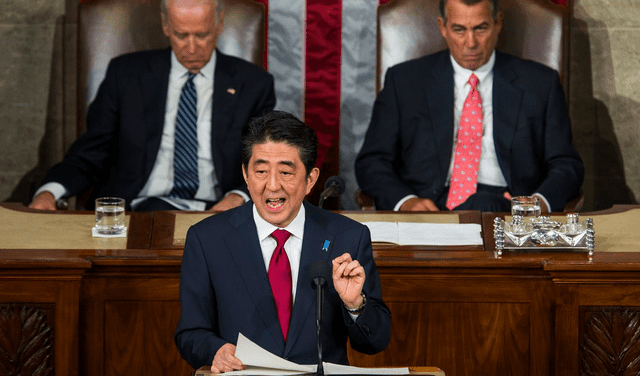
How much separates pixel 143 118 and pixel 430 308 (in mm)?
1830

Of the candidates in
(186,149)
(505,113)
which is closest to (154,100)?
(186,149)

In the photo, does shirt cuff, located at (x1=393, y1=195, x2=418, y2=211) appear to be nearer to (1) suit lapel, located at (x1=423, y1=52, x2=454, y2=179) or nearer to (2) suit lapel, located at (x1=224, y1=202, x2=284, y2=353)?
(1) suit lapel, located at (x1=423, y1=52, x2=454, y2=179)

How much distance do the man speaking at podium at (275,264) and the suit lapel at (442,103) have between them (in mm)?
1943

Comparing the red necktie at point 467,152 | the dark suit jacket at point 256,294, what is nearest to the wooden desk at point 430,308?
the dark suit jacket at point 256,294

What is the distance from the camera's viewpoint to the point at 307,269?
2.11 meters

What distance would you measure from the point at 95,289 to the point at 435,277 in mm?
961

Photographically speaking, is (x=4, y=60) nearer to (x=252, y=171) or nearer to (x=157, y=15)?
(x=157, y=15)

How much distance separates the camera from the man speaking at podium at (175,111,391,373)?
6.84 ft

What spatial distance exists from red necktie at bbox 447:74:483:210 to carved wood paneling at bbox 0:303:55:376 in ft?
6.20

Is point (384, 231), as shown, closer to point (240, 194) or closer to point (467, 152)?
point (240, 194)

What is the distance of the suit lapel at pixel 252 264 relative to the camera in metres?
2.10

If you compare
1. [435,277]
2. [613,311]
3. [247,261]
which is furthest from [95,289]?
[613,311]

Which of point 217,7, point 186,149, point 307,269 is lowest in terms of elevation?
Result: point 307,269

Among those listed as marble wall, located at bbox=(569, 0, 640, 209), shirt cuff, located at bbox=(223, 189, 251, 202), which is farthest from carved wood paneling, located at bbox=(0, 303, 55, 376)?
marble wall, located at bbox=(569, 0, 640, 209)
